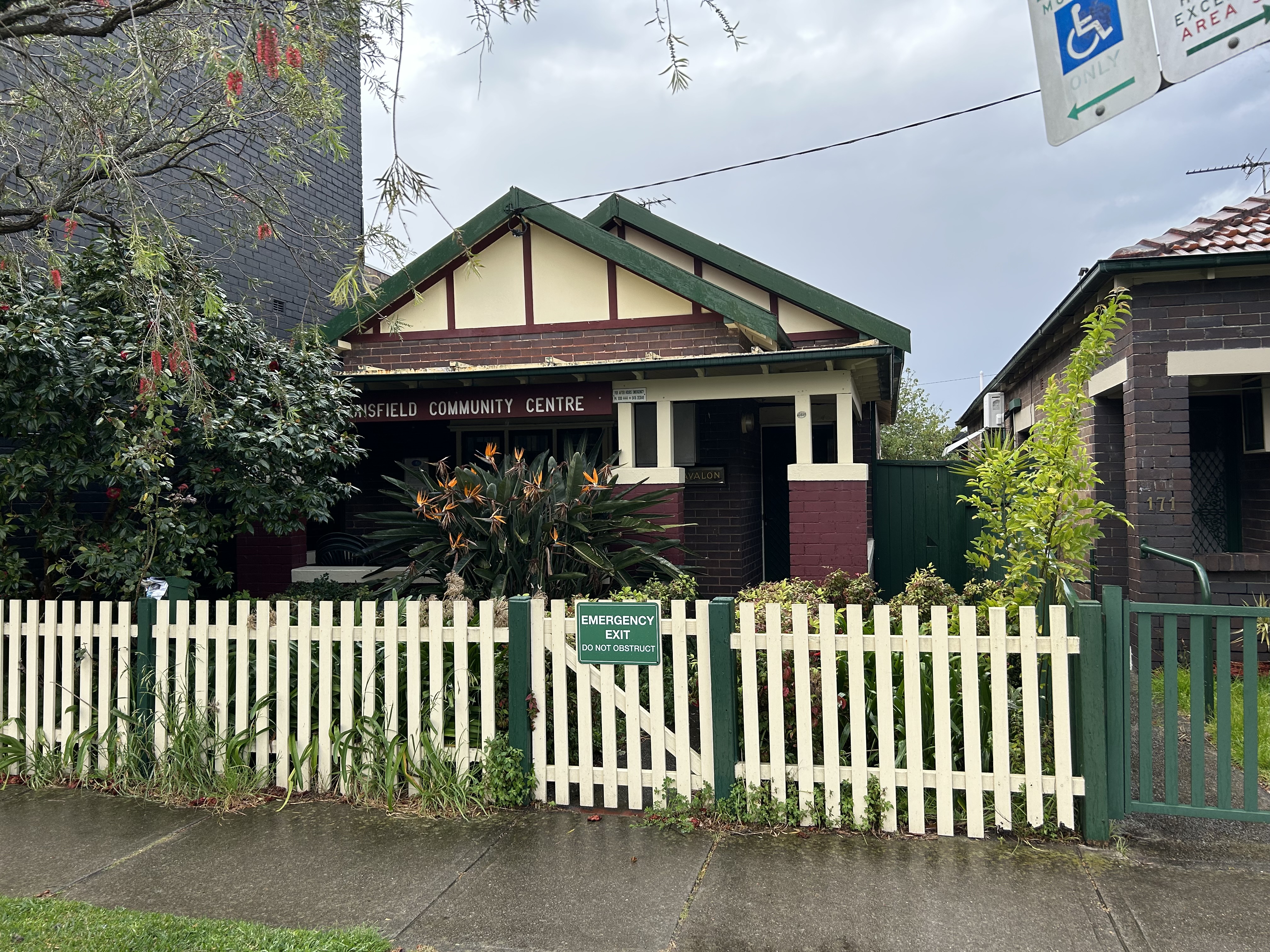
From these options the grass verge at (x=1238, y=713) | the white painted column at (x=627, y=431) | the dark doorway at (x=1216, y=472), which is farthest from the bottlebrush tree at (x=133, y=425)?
the dark doorway at (x=1216, y=472)

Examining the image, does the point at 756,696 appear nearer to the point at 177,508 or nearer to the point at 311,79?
the point at 177,508

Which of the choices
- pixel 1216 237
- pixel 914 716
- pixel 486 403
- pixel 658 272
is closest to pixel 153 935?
pixel 914 716

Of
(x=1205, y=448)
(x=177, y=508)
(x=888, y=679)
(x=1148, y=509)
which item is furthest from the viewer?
(x=1205, y=448)

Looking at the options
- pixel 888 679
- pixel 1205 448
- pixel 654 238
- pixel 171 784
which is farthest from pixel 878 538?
pixel 171 784

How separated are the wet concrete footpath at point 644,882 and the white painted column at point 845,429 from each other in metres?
4.57

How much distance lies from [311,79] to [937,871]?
21.3 ft

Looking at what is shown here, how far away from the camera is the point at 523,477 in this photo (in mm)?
7336

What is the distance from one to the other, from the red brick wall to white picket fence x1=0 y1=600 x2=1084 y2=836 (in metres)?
2.80

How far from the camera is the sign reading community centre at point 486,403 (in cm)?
907

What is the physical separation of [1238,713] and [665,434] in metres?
5.07

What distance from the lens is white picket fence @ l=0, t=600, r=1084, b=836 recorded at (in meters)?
4.35

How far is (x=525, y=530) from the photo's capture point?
716 cm

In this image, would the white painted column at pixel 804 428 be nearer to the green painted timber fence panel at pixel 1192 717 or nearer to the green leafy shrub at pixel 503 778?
the green painted timber fence panel at pixel 1192 717

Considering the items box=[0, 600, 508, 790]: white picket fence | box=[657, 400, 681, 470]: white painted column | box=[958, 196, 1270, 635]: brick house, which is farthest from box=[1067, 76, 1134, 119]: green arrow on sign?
box=[657, 400, 681, 470]: white painted column
